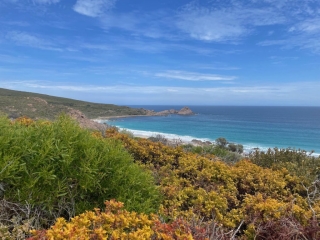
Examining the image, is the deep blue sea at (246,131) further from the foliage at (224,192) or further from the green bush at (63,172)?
the green bush at (63,172)

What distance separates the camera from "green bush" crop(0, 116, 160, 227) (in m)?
2.57

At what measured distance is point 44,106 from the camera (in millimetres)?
49969

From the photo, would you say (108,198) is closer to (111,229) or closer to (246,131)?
(111,229)

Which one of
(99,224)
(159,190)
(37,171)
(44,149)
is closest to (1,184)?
(37,171)

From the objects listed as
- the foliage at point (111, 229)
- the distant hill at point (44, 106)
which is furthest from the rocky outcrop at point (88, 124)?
the foliage at point (111, 229)

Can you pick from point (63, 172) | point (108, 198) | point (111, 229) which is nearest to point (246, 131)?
point (108, 198)

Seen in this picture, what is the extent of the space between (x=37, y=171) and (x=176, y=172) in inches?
99.6

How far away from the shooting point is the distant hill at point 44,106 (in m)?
39.4

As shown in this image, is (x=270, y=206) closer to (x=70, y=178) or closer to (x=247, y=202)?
(x=247, y=202)

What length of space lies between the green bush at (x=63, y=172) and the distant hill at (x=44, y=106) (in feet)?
2.85

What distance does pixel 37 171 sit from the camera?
264 centimetres

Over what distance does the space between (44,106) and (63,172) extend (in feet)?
172

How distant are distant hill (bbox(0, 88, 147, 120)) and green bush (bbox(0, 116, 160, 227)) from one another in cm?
87

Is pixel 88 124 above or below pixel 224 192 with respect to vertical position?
below
